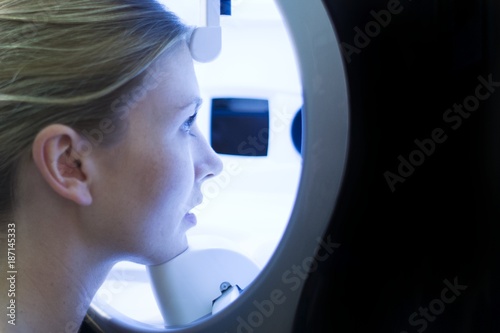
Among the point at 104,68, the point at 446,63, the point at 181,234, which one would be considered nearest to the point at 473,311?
the point at 446,63

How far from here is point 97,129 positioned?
32.2 inches

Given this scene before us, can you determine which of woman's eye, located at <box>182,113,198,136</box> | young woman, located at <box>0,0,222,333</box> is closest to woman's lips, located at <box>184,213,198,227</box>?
young woman, located at <box>0,0,222,333</box>

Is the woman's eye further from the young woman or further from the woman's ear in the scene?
Answer: the woman's ear

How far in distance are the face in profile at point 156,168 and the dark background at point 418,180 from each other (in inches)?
8.7

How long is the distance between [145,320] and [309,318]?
0.97ft

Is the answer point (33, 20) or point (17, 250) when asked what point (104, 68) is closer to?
point (33, 20)

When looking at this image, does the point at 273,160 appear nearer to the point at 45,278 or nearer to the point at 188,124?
the point at 188,124

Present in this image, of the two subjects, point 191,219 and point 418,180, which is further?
point 191,219

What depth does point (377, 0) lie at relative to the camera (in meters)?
0.73

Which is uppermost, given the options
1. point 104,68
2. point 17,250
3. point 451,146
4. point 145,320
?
point 104,68

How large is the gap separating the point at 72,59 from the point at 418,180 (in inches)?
19.0

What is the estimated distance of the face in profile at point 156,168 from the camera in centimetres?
82

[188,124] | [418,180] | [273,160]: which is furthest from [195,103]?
[418,180]

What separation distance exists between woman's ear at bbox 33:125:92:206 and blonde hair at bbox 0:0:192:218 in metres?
0.02
